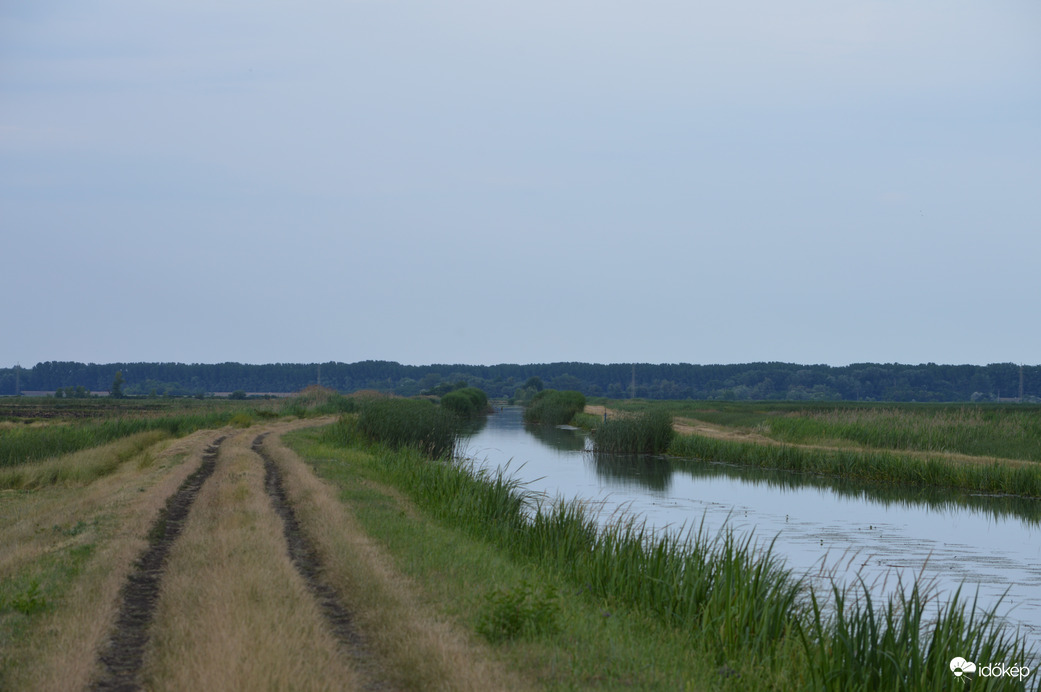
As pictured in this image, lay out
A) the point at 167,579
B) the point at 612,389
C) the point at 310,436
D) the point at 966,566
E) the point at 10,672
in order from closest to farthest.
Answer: the point at 10,672
the point at 167,579
the point at 966,566
the point at 310,436
the point at 612,389

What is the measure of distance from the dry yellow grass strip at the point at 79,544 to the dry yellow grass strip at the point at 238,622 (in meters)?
0.49

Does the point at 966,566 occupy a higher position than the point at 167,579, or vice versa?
the point at 167,579

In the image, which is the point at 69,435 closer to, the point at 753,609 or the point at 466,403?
the point at 753,609

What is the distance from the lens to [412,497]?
16.3 meters

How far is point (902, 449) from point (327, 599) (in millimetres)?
28493

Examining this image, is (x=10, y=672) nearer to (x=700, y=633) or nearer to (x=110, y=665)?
(x=110, y=665)

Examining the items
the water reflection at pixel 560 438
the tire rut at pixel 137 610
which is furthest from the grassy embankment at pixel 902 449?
the tire rut at pixel 137 610

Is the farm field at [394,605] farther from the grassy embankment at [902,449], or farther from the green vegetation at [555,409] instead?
the green vegetation at [555,409]

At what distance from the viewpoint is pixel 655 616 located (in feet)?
28.4

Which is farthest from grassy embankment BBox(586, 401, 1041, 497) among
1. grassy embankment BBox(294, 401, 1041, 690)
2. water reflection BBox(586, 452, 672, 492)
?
grassy embankment BBox(294, 401, 1041, 690)

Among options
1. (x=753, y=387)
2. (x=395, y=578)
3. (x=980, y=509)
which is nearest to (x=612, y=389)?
(x=753, y=387)

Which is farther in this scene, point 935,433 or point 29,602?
point 935,433

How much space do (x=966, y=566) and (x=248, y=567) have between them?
12647mm

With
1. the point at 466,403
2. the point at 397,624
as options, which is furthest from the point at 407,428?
the point at 466,403
